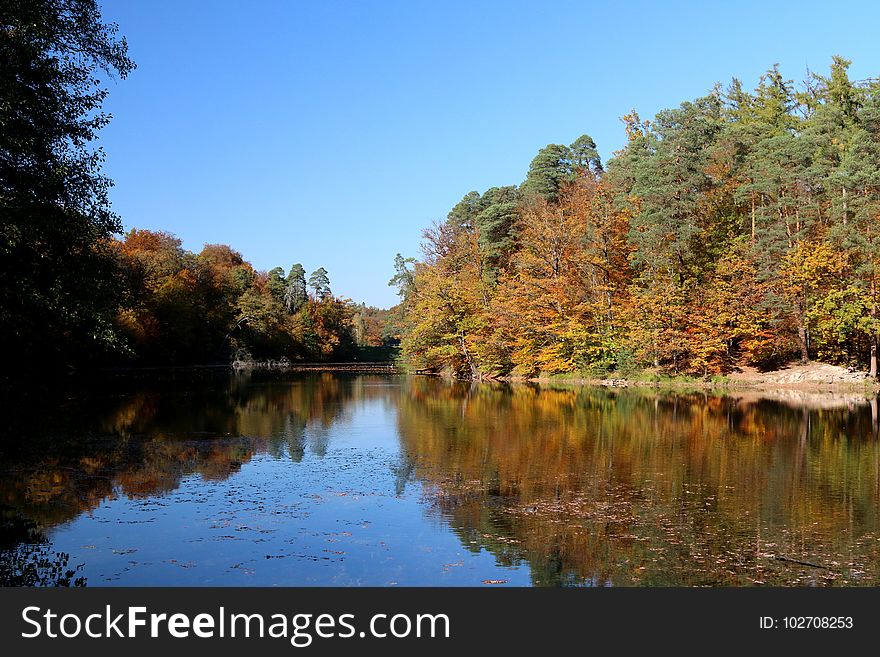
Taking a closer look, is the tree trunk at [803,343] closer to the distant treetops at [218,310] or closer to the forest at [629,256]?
the forest at [629,256]

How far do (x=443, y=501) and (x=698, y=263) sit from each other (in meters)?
39.2

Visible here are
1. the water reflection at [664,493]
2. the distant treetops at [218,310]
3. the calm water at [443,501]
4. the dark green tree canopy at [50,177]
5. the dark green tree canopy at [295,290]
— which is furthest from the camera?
the dark green tree canopy at [295,290]

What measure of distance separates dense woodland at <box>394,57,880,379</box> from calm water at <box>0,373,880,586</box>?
17.5 meters

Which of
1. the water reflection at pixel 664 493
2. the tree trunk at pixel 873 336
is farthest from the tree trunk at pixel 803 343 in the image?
the water reflection at pixel 664 493

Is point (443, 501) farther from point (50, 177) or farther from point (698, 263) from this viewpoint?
point (698, 263)

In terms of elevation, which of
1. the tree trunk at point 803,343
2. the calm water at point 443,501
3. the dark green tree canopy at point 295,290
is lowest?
the calm water at point 443,501

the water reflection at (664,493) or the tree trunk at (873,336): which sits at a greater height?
the tree trunk at (873,336)

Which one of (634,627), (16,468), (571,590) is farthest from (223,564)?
(16,468)

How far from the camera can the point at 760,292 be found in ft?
143

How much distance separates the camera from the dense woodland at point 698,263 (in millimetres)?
40812

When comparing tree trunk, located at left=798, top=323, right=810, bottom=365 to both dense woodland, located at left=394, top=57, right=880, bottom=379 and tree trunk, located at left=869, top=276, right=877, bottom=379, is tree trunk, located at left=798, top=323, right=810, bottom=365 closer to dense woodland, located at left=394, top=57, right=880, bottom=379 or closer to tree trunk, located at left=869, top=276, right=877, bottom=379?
dense woodland, located at left=394, top=57, right=880, bottom=379

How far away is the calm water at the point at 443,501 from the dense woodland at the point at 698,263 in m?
17.5

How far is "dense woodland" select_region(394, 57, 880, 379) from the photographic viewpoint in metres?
40.8

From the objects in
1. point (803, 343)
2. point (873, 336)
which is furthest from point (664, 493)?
point (803, 343)
